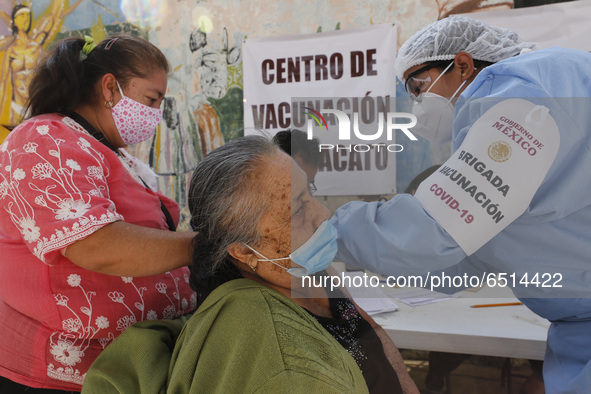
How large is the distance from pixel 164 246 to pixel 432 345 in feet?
3.53

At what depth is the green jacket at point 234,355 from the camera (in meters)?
0.94

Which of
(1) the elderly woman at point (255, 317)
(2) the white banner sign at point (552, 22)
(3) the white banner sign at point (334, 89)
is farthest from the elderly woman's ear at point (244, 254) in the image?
(2) the white banner sign at point (552, 22)

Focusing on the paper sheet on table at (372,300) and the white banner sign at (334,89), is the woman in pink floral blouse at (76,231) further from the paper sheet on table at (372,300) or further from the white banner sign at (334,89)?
the white banner sign at (334,89)

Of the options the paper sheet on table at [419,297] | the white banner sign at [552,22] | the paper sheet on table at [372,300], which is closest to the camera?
the paper sheet on table at [372,300]

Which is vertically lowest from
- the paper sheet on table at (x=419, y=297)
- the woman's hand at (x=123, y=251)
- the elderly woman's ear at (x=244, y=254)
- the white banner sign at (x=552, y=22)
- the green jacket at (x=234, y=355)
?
the paper sheet on table at (x=419, y=297)

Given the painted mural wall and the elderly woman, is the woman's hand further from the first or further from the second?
the painted mural wall

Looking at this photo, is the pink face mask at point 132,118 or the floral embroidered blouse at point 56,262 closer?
the floral embroidered blouse at point 56,262

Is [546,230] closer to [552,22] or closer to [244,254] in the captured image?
[244,254]

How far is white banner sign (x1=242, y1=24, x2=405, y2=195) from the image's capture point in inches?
119

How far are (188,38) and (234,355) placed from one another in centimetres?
316

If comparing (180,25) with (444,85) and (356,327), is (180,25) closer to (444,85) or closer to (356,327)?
(444,85)

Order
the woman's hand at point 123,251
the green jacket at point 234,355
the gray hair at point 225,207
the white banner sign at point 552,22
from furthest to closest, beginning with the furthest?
the white banner sign at point 552,22 < the gray hair at point 225,207 < the woman's hand at point 123,251 < the green jacket at point 234,355

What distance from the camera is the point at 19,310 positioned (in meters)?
1.18

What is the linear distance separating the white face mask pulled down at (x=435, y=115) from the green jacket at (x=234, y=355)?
891 mm
